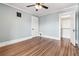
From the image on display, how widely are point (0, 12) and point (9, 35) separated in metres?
1.35

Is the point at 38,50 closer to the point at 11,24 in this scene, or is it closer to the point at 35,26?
the point at 11,24

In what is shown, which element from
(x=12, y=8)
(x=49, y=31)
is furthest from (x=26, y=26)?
(x=49, y=31)

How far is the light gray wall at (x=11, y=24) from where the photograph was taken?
3483 mm

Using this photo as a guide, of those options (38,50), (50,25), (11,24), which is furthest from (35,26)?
(38,50)

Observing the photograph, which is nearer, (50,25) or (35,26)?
(50,25)

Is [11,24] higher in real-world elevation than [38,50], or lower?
higher

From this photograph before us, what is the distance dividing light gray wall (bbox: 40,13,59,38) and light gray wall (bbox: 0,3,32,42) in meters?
1.90

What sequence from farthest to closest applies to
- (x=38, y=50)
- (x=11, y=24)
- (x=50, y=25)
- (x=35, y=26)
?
(x=35, y=26) → (x=50, y=25) → (x=11, y=24) → (x=38, y=50)

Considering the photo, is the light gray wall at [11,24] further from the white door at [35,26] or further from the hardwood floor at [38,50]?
the white door at [35,26]

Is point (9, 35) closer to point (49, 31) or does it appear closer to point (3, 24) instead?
point (3, 24)

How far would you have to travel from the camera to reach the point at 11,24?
3.98m

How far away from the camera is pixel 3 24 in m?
3.51

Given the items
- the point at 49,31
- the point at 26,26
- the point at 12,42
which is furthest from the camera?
the point at 49,31

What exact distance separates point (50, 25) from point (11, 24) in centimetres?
331
